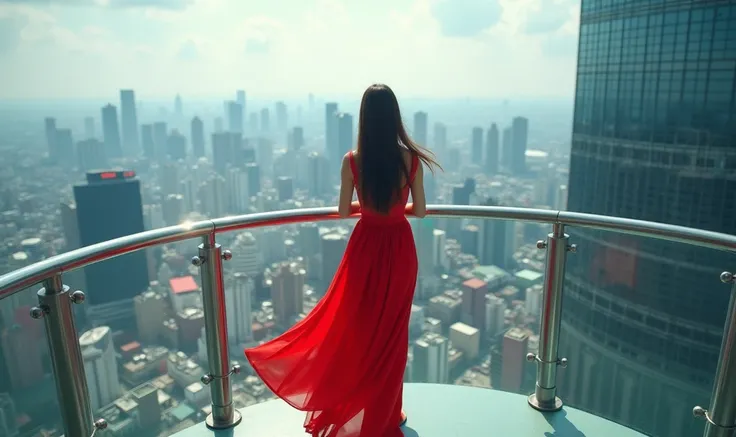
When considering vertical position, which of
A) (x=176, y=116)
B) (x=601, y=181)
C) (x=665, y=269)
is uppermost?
(x=176, y=116)

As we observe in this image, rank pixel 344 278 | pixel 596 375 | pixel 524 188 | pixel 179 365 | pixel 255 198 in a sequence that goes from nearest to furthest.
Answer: pixel 344 278 → pixel 179 365 → pixel 596 375 → pixel 524 188 → pixel 255 198

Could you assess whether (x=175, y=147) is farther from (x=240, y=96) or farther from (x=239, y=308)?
(x=239, y=308)

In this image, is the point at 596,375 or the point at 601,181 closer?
the point at 596,375

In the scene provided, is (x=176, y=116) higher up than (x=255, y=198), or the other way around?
(x=176, y=116)

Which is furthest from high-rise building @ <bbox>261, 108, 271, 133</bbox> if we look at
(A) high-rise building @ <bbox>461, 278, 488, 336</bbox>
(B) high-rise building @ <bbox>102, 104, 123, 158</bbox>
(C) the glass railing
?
(A) high-rise building @ <bbox>461, 278, 488, 336</bbox>

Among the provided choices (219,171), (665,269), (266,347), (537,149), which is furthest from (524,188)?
(266,347)

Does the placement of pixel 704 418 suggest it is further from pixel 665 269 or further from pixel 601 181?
pixel 601 181

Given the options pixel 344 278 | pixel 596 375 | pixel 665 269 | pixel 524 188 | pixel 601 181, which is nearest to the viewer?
pixel 344 278

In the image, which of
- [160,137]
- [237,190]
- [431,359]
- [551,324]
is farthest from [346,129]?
[160,137]
